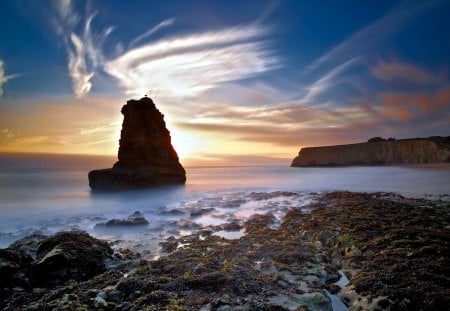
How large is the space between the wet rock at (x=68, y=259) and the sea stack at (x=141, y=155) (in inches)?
1139

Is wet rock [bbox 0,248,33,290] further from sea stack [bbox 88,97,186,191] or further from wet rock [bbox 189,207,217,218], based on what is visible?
sea stack [bbox 88,97,186,191]

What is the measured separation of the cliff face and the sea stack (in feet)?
255

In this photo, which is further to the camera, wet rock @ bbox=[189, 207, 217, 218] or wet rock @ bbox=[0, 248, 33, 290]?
wet rock @ bbox=[189, 207, 217, 218]

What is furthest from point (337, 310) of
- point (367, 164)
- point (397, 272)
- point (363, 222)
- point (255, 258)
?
point (367, 164)

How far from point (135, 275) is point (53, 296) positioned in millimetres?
2062

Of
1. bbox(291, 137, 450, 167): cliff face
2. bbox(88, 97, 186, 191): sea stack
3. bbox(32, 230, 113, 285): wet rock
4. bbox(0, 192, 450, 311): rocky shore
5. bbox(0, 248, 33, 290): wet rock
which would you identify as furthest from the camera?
bbox(291, 137, 450, 167): cliff face

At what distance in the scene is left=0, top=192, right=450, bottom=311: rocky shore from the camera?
5.94 m

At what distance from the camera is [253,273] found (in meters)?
7.55

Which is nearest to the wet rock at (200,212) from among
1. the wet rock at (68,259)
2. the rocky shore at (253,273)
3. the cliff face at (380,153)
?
the rocky shore at (253,273)

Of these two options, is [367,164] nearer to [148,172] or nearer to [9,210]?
[148,172]

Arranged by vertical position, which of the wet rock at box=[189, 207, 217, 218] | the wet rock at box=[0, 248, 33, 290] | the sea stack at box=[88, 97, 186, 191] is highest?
the sea stack at box=[88, 97, 186, 191]

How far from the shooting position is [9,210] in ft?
84.9

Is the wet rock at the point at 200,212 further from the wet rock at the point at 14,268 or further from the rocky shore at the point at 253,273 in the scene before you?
the wet rock at the point at 14,268

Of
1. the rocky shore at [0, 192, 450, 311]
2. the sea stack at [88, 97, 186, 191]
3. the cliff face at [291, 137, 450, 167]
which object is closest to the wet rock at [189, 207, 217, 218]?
the rocky shore at [0, 192, 450, 311]
